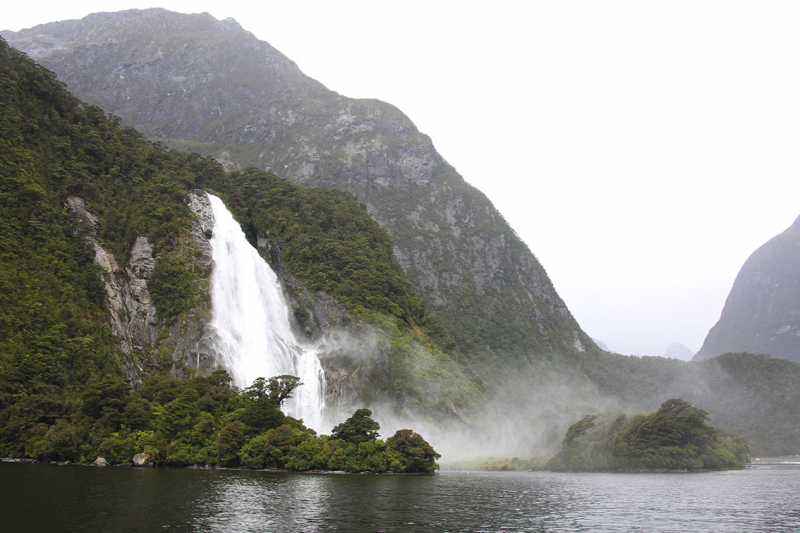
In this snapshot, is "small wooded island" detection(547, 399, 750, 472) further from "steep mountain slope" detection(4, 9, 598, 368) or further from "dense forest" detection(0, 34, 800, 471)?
"steep mountain slope" detection(4, 9, 598, 368)

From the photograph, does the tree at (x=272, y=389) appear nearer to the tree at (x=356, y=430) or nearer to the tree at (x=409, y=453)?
the tree at (x=356, y=430)

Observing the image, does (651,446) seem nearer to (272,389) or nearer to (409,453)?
(409,453)

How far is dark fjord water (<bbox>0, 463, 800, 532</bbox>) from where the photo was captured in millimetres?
19359

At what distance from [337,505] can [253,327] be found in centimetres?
4690

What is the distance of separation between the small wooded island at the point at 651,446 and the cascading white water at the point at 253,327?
108ft

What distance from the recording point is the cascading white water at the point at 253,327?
63.2 metres

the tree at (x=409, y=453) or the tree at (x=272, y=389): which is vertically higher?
the tree at (x=272, y=389)

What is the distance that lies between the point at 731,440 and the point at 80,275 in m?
89.7

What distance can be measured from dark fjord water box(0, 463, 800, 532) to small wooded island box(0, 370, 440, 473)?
175 inches

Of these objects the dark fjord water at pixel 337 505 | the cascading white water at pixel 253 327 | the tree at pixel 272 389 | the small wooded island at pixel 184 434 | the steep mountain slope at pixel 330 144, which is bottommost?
the dark fjord water at pixel 337 505

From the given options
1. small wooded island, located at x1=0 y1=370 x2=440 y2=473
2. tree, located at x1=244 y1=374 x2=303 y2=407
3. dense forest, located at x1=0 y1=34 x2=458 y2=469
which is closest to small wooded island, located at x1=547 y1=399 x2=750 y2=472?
dense forest, located at x1=0 y1=34 x2=458 y2=469

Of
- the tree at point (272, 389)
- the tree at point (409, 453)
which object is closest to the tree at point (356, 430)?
the tree at point (409, 453)

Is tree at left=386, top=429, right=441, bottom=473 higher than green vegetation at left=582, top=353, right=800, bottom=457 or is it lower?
lower

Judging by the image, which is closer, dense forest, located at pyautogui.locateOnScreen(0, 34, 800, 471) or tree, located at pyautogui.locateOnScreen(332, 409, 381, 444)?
dense forest, located at pyautogui.locateOnScreen(0, 34, 800, 471)
